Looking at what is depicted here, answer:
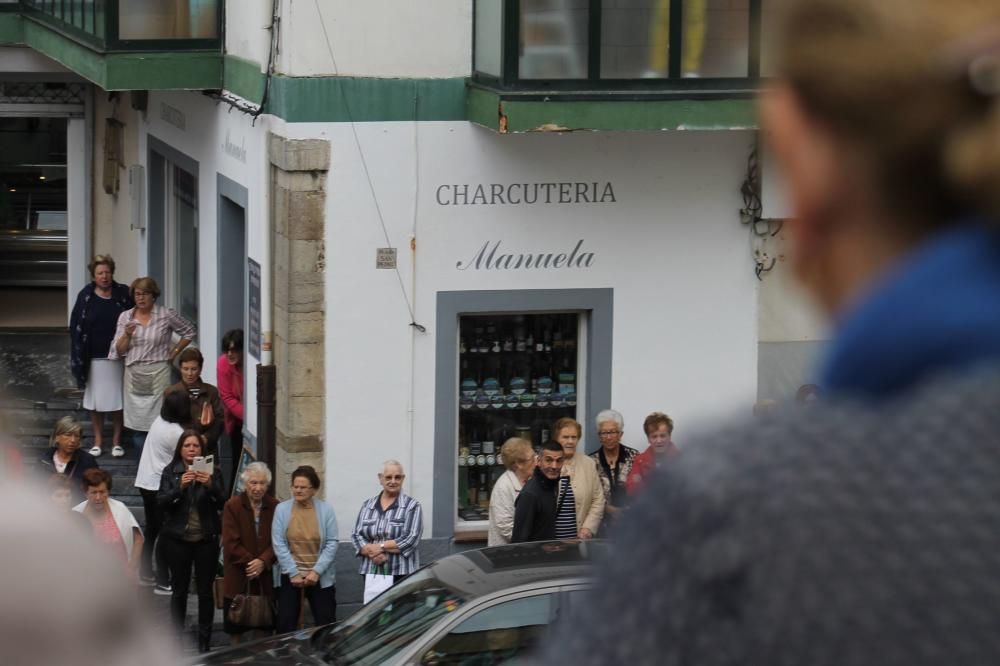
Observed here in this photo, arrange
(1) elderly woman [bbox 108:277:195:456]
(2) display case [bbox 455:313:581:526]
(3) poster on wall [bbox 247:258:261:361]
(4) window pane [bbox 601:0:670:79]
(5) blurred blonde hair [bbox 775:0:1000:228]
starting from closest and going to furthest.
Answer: (5) blurred blonde hair [bbox 775:0:1000:228]
(4) window pane [bbox 601:0:670:79]
(2) display case [bbox 455:313:581:526]
(3) poster on wall [bbox 247:258:261:361]
(1) elderly woman [bbox 108:277:195:456]

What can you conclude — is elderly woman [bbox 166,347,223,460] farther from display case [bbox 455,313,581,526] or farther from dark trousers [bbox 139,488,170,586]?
display case [bbox 455,313,581,526]

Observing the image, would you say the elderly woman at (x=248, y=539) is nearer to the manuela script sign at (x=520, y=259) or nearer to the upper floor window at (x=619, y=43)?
the manuela script sign at (x=520, y=259)

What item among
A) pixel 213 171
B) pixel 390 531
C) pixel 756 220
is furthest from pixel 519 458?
pixel 213 171

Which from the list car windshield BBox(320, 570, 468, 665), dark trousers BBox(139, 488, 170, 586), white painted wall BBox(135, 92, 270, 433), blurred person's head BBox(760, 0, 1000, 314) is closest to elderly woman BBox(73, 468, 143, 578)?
dark trousers BBox(139, 488, 170, 586)

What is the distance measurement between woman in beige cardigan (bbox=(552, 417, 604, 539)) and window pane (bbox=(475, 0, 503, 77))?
99.6 inches

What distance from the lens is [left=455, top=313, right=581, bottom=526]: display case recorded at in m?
12.4

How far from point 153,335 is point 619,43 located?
511 centimetres

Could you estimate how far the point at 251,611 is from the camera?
11.0 m

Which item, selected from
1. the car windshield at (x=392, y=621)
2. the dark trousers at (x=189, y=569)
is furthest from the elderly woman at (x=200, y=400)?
the car windshield at (x=392, y=621)

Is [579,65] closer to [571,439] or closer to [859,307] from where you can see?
[571,439]

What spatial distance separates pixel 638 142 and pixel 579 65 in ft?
3.44

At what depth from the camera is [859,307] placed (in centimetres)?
92

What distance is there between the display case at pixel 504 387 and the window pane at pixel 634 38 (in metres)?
2.03

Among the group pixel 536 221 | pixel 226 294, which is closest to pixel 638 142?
pixel 536 221
